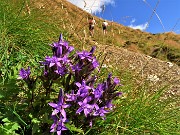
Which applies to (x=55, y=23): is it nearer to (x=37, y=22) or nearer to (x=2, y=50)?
(x=37, y=22)

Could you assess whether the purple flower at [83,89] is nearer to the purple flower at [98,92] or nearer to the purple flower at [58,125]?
the purple flower at [98,92]

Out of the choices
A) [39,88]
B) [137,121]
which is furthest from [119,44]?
[39,88]

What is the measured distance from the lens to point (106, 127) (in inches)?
119

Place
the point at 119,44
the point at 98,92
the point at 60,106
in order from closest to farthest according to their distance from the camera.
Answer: the point at 60,106 < the point at 98,92 < the point at 119,44

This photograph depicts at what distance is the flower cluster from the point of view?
7.75 feet

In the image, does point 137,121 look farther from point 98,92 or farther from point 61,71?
point 61,71

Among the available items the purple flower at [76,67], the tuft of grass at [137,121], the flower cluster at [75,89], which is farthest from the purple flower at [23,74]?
the tuft of grass at [137,121]

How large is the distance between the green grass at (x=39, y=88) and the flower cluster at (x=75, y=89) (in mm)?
148

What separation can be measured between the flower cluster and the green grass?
148 mm

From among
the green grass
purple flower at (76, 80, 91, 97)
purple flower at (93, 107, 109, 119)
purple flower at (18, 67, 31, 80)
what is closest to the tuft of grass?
the green grass

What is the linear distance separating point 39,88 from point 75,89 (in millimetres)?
450

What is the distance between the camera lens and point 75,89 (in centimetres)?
251

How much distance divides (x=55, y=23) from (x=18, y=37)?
985 mm

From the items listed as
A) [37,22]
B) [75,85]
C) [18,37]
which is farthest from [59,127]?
[37,22]
